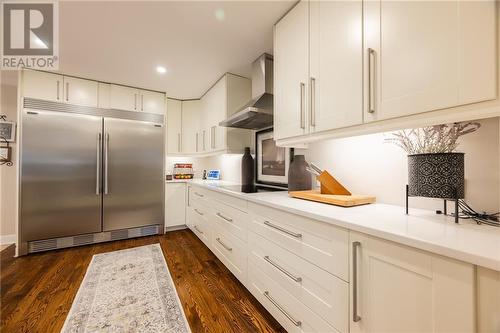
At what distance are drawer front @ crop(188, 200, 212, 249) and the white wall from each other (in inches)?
56.9

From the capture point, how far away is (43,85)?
2701mm

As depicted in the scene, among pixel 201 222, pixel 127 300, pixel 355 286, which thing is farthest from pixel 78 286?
pixel 355 286

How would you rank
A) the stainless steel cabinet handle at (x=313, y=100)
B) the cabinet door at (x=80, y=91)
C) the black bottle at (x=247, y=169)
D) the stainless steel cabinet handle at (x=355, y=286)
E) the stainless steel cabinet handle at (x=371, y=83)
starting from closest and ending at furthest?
the stainless steel cabinet handle at (x=355, y=286) → the stainless steel cabinet handle at (x=371, y=83) → the stainless steel cabinet handle at (x=313, y=100) → the black bottle at (x=247, y=169) → the cabinet door at (x=80, y=91)

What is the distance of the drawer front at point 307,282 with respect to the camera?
958 millimetres

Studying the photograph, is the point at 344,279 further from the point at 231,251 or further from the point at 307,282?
the point at 231,251

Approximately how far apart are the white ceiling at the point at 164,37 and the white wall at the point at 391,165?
3.90 feet

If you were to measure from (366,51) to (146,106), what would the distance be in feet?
10.5

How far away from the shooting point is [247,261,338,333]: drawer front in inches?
43.5

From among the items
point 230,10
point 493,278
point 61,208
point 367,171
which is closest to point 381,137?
point 367,171

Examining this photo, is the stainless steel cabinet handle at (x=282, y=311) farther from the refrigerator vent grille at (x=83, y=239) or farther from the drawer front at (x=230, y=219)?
the refrigerator vent grille at (x=83, y=239)

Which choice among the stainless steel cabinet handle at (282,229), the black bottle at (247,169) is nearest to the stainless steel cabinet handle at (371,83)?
the stainless steel cabinet handle at (282,229)

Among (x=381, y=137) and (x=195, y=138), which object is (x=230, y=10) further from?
(x=195, y=138)

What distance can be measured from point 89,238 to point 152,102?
2199 millimetres

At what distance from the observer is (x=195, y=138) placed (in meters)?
3.87
